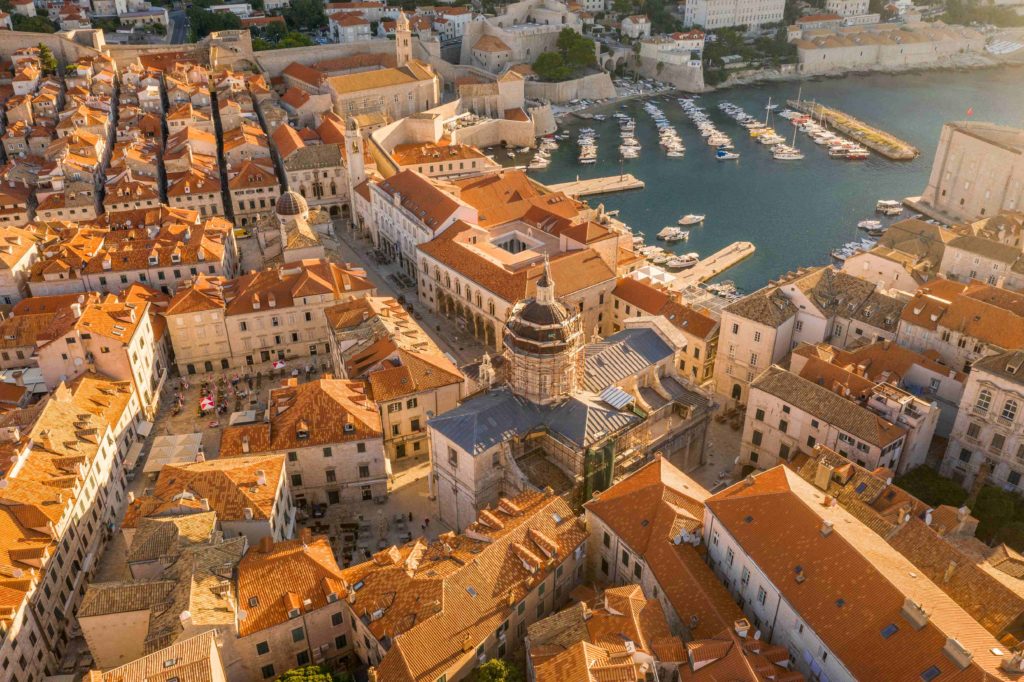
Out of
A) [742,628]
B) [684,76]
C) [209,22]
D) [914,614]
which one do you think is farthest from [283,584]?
[684,76]

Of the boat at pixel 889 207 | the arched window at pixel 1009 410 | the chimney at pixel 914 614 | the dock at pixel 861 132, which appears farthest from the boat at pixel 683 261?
the chimney at pixel 914 614

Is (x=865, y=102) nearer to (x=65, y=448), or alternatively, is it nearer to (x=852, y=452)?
(x=852, y=452)

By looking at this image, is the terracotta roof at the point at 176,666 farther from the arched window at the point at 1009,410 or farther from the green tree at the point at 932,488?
the arched window at the point at 1009,410

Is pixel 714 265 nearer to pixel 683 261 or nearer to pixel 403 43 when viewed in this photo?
pixel 683 261

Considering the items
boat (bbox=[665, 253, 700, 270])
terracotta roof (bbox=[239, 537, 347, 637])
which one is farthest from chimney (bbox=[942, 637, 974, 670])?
boat (bbox=[665, 253, 700, 270])

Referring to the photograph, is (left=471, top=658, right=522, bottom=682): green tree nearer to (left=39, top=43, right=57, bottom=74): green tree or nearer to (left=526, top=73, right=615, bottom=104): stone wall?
(left=526, top=73, right=615, bottom=104): stone wall
